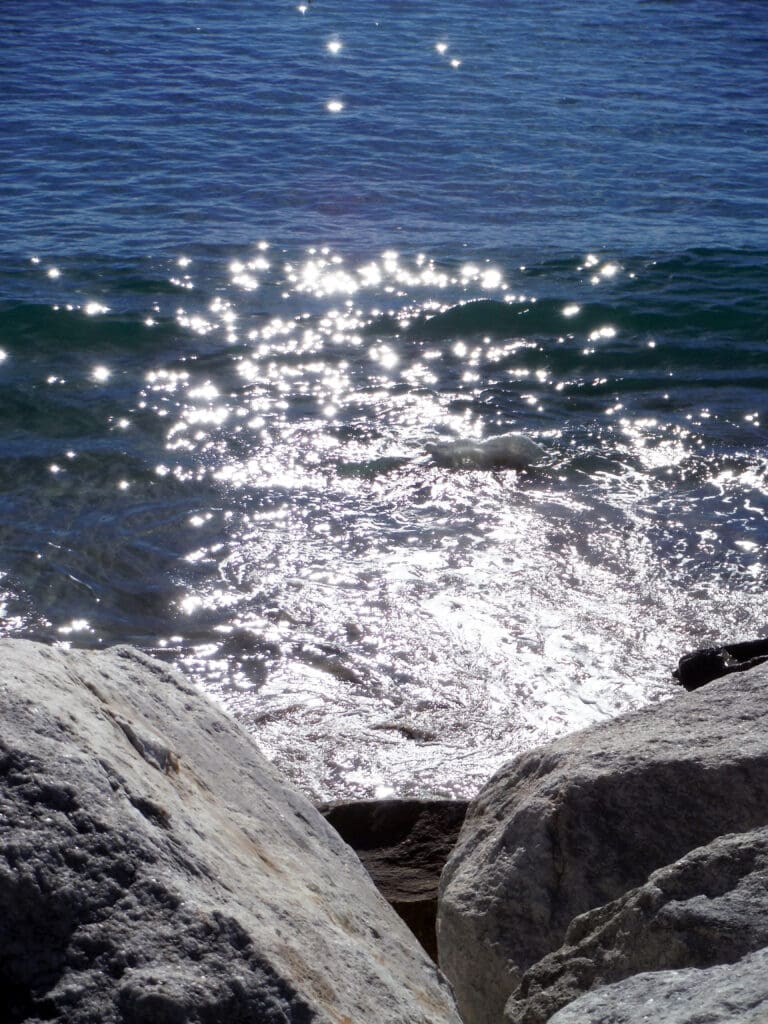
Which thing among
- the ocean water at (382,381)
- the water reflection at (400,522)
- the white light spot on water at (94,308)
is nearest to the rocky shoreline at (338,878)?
the water reflection at (400,522)

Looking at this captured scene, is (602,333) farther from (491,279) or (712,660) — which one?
(712,660)

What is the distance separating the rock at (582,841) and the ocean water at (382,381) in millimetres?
1725

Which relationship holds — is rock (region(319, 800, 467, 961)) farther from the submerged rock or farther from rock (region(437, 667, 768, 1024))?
the submerged rock

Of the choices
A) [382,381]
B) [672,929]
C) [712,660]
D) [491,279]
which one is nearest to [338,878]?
[672,929]

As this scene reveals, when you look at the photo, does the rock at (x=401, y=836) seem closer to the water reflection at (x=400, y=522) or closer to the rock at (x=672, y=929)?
the water reflection at (x=400, y=522)

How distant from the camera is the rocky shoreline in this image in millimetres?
1800

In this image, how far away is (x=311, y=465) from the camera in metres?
7.57

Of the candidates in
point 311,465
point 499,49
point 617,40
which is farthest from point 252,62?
point 311,465

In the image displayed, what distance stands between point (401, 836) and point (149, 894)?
198 centimetres

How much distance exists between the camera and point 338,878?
262 cm

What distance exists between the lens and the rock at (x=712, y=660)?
4852mm

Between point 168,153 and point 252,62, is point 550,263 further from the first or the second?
point 252,62

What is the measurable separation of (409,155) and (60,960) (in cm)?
1373

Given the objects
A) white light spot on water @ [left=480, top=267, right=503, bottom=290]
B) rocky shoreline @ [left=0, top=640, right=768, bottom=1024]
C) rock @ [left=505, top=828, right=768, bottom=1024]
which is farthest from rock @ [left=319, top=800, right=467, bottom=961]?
white light spot on water @ [left=480, top=267, right=503, bottom=290]
